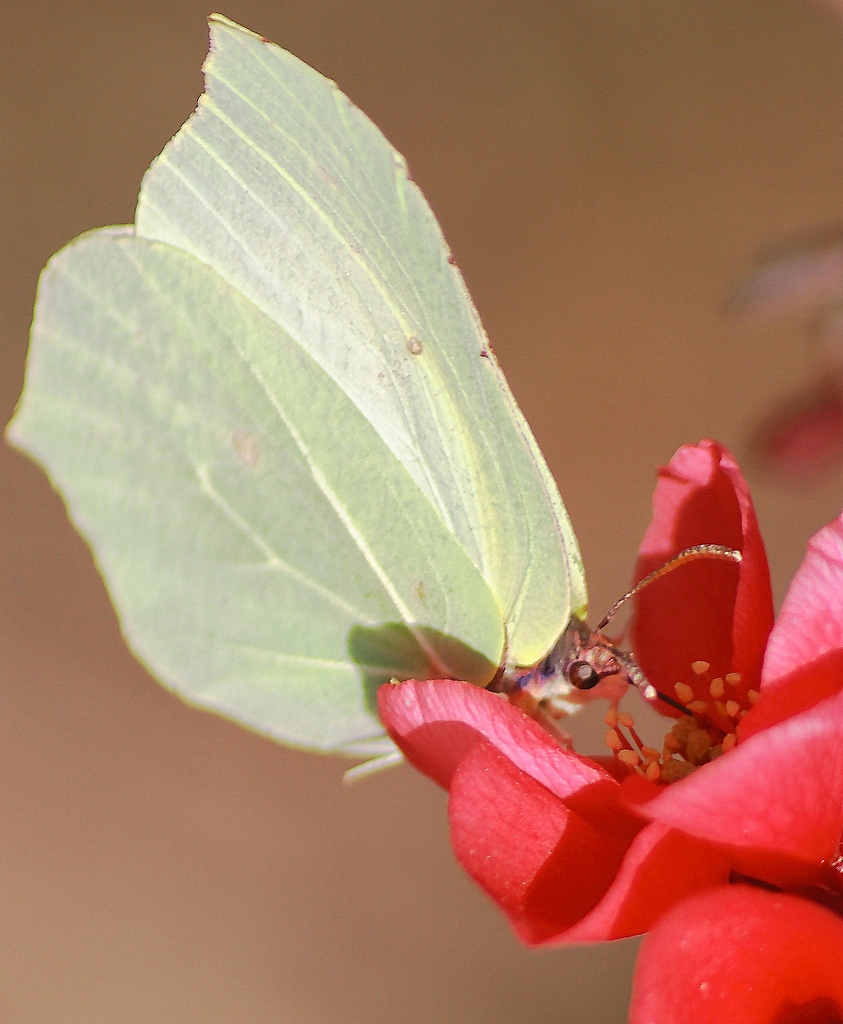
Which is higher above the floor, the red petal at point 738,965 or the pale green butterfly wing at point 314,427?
the pale green butterfly wing at point 314,427

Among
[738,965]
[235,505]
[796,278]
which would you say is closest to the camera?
[738,965]

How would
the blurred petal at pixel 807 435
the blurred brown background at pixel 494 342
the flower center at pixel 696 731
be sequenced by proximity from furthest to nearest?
the blurred brown background at pixel 494 342, the blurred petal at pixel 807 435, the flower center at pixel 696 731

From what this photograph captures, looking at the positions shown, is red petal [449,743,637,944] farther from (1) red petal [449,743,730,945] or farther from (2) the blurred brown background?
(2) the blurred brown background

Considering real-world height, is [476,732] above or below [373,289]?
below

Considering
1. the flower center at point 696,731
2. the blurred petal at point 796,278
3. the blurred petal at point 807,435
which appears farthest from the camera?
the blurred petal at point 807,435

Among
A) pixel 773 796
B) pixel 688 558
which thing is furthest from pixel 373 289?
pixel 773 796

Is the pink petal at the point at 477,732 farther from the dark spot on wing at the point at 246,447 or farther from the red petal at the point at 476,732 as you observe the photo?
the dark spot on wing at the point at 246,447

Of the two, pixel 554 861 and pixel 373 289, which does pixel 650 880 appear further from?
pixel 373 289

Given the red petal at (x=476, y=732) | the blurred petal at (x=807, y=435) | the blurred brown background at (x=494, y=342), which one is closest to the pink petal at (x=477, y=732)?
the red petal at (x=476, y=732)
